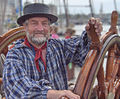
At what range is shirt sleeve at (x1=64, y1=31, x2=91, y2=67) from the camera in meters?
1.39

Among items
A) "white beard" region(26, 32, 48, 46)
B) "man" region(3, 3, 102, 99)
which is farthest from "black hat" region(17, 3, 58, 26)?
"white beard" region(26, 32, 48, 46)

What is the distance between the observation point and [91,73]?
1.03 meters

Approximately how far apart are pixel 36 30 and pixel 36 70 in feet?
0.82

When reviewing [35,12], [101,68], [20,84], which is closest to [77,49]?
[101,68]

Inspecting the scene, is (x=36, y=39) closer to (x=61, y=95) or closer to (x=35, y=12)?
(x=35, y=12)

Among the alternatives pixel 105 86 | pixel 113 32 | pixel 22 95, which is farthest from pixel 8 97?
pixel 113 32

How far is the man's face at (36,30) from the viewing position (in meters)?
1.24

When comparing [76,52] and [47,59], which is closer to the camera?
[47,59]

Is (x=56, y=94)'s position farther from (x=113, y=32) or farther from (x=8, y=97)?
(x=113, y=32)

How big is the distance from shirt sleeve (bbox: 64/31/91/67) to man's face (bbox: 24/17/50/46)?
0.25 m

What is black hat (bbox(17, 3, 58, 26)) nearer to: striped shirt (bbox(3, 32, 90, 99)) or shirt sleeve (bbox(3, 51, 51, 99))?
striped shirt (bbox(3, 32, 90, 99))

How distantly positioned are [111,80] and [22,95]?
672 mm

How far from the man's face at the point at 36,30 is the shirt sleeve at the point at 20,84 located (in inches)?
8.2

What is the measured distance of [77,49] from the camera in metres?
1.44
